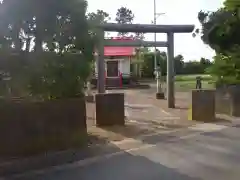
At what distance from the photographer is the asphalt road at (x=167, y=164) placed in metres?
7.67

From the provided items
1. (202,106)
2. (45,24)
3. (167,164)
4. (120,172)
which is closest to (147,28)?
(202,106)

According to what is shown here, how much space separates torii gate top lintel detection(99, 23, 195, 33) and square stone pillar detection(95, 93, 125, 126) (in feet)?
9.82

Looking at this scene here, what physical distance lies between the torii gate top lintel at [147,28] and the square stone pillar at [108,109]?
2.99 meters

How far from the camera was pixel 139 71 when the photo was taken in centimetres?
4903

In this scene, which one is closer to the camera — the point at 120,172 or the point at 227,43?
the point at 120,172

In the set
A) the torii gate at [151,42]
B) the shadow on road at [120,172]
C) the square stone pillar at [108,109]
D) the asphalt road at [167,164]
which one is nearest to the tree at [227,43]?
the torii gate at [151,42]

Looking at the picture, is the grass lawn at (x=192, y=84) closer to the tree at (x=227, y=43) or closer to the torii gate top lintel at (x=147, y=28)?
the tree at (x=227, y=43)

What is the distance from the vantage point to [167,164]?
861cm

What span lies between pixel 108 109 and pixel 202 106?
3625mm

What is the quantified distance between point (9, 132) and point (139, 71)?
40.1 meters

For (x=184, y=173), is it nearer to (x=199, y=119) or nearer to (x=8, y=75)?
(x=8, y=75)

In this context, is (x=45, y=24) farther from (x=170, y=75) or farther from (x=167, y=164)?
(x=170, y=75)

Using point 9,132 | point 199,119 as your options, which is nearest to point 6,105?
point 9,132

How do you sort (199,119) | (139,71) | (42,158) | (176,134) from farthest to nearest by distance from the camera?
(139,71) < (199,119) < (176,134) < (42,158)
